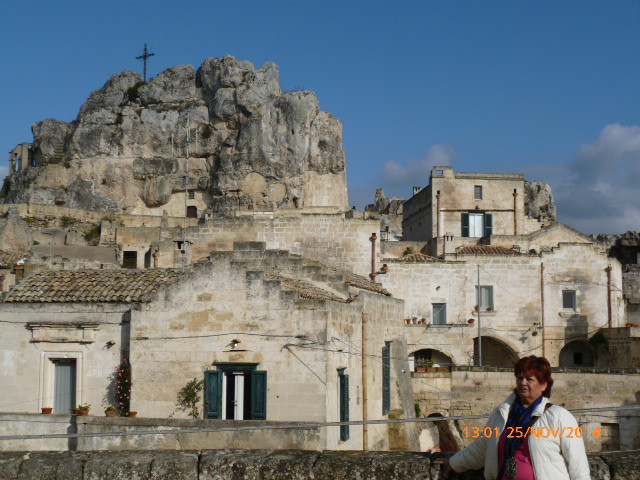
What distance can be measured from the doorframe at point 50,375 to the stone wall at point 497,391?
44.0 feet

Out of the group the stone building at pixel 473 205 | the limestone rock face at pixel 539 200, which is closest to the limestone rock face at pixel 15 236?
the stone building at pixel 473 205

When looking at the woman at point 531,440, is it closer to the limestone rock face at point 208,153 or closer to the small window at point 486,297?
the small window at point 486,297

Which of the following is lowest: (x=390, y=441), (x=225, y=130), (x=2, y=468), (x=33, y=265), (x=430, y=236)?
(x=390, y=441)

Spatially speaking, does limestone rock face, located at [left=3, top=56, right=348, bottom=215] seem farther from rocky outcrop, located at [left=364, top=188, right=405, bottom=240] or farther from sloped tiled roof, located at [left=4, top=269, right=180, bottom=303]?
sloped tiled roof, located at [left=4, top=269, right=180, bottom=303]

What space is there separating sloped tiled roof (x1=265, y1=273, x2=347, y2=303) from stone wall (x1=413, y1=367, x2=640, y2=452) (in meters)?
9.58

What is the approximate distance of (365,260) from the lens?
30766 mm

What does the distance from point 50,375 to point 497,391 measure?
16197mm

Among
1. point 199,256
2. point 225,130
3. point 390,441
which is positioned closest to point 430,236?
point 199,256

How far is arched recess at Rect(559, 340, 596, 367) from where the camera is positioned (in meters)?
36.2

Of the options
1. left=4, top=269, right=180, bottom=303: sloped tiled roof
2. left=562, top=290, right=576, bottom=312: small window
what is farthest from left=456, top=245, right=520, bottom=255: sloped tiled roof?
left=4, top=269, right=180, bottom=303: sloped tiled roof

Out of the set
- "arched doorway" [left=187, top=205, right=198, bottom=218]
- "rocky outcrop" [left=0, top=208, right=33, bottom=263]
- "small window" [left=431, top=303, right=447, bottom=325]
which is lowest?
"small window" [left=431, top=303, right=447, bottom=325]

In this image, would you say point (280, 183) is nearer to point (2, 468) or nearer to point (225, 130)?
point (225, 130)

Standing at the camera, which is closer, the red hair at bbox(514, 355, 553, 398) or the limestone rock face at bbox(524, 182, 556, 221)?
the red hair at bbox(514, 355, 553, 398)

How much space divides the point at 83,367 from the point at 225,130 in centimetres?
6072
